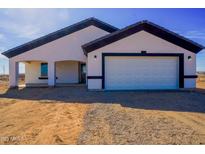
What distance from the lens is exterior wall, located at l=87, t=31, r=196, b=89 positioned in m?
16.0

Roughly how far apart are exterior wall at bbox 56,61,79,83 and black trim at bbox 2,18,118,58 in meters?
3.68

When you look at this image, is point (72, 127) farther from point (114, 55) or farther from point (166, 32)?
point (166, 32)

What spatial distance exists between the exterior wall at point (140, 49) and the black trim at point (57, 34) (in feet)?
14.2

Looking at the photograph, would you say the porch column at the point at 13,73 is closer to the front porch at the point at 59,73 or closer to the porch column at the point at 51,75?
the front porch at the point at 59,73

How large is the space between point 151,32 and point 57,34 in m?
7.05

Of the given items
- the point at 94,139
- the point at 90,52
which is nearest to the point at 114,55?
the point at 90,52

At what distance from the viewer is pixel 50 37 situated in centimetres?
1905

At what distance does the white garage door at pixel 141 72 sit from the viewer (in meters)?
16.2

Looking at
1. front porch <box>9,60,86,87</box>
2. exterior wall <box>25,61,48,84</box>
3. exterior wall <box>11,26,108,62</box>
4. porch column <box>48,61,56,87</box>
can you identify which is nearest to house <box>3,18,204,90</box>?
exterior wall <box>11,26,108,62</box>

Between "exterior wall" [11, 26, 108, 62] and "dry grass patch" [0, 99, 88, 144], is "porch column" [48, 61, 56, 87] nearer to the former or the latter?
"exterior wall" [11, 26, 108, 62]

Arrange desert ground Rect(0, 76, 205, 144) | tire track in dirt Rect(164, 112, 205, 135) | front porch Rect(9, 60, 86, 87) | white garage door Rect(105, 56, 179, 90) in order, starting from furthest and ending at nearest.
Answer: front porch Rect(9, 60, 86, 87), white garage door Rect(105, 56, 179, 90), tire track in dirt Rect(164, 112, 205, 135), desert ground Rect(0, 76, 205, 144)

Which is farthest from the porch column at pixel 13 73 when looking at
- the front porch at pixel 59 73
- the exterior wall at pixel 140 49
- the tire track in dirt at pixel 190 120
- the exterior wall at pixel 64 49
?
the tire track in dirt at pixel 190 120
